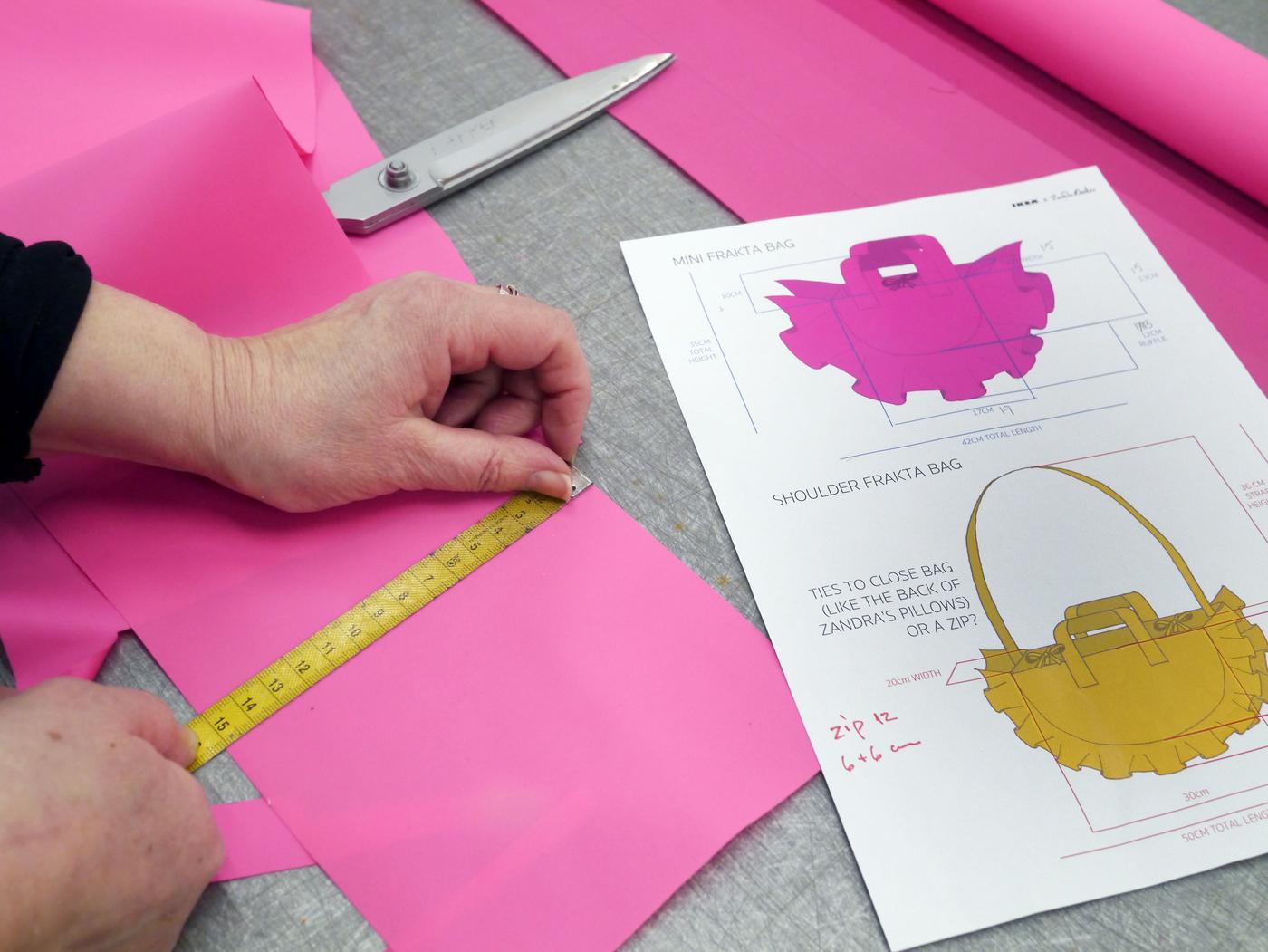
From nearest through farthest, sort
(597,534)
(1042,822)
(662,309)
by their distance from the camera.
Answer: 1. (1042,822)
2. (597,534)
3. (662,309)

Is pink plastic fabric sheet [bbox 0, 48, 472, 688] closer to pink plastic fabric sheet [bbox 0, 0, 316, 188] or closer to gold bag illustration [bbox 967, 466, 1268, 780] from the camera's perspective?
pink plastic fabric sheet [bbox 0, 0, 316, 188]

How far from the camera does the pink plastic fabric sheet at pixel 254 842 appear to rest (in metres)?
0.65

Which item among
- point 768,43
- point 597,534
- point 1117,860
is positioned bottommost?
point 1117,860

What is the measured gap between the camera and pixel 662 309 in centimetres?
92

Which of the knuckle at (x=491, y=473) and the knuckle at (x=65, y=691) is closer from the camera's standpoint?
the knuckle at (x=65, y=691)

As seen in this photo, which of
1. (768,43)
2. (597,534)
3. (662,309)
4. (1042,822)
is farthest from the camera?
(768,43)

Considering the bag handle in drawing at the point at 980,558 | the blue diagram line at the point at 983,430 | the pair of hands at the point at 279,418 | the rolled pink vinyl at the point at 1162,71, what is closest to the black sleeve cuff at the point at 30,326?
the pair of hands at the point at 279,418

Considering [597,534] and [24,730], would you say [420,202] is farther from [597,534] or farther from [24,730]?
[24,730]

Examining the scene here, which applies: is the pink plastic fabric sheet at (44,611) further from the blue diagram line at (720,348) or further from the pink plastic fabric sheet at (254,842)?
the blue diagram line at (720,348)

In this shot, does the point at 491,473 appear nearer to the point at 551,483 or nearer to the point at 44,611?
the point at 551,483

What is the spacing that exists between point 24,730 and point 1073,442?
0.86 m

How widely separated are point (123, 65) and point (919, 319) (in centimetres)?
89

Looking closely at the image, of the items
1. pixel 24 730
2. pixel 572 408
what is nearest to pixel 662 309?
pixel 572 408

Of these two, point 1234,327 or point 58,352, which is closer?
point 58,352
